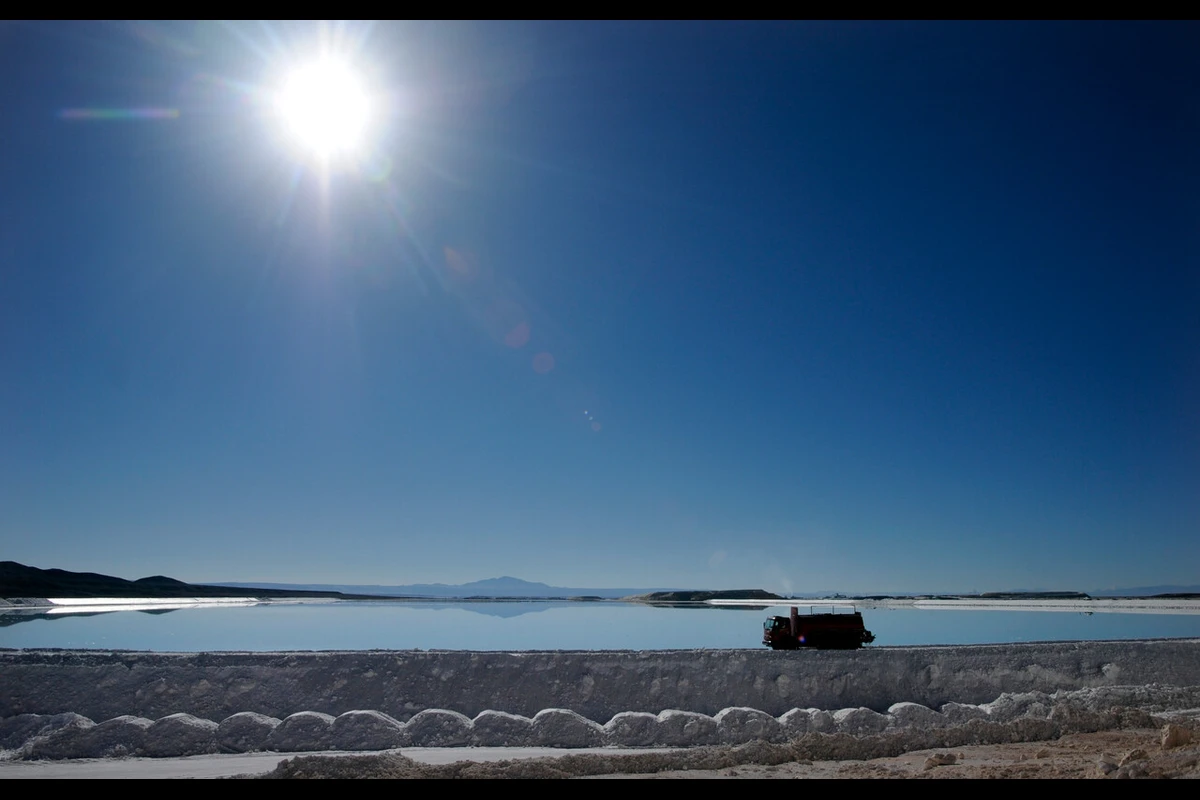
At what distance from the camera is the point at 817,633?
18297mm

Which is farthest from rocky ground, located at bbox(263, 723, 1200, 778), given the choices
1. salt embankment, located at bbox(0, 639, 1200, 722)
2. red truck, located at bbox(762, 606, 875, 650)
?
red truck, located at bbox(762, 606, 875, 650)

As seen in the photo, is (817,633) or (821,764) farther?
(817,633)

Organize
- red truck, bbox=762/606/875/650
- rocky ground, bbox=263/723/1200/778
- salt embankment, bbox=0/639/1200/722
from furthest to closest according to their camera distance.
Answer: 1. red truck, bbox=762/606/875/650
2. salt embankment, bbox=0/639/1200/722
3. rocky ground, bbox=263/723/1200/778

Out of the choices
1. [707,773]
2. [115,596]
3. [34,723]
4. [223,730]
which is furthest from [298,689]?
[115,596]

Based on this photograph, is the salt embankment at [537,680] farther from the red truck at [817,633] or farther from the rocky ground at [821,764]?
the rocky ground at [821,764]

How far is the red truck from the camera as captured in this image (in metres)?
18.2

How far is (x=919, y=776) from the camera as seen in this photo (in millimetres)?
9734

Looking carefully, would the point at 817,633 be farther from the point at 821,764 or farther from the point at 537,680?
the point at 537,680

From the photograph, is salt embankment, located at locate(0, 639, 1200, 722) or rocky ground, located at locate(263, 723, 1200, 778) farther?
salt embankment, located at locate(0, 639, 1200, 722)

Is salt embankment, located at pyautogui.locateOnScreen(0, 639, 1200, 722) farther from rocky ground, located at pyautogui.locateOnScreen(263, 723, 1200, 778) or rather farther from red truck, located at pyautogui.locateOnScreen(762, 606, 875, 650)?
rocky ground, located at pyautogui.locateOnScreen(263, 723, 1200, 778)

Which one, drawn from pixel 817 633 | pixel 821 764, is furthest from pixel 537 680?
pixel 817 633

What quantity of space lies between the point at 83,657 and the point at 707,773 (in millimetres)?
14393
